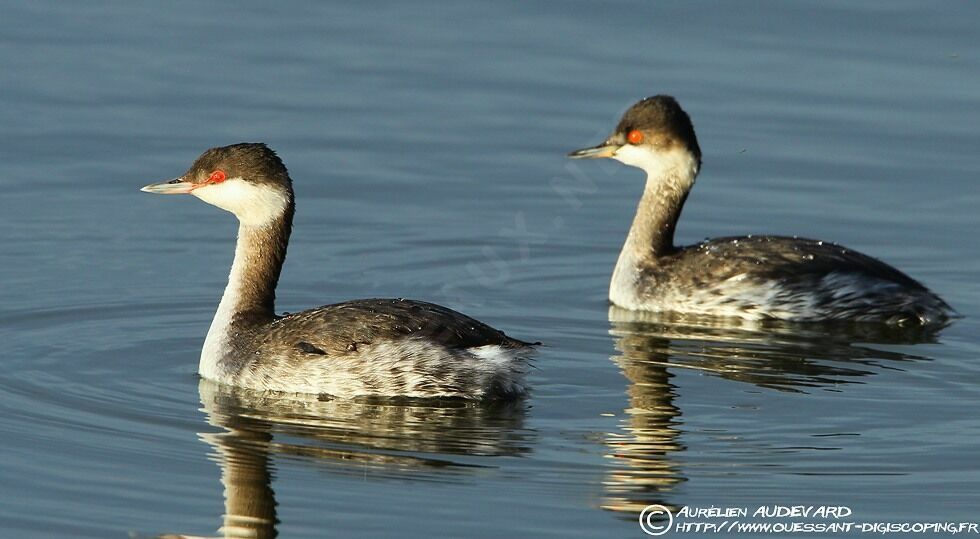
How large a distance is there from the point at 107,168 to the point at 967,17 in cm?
837

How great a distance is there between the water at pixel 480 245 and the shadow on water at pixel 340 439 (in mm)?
24

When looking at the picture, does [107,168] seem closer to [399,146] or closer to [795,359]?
[399,146]

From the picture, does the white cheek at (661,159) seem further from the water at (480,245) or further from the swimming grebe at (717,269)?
the water at (480,245)

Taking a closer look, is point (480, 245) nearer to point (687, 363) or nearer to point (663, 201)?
A: point (663, 201)

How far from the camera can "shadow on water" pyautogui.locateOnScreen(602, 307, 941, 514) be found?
340 inches

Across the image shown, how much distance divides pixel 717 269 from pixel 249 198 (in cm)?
348

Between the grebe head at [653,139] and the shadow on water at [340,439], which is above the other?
the grebe head at [653,139]

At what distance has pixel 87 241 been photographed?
43.4ft

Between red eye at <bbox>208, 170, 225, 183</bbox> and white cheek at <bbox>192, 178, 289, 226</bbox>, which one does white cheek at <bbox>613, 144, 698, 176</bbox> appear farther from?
red eye at <bbox>208, 170, 225, 183</bbox>

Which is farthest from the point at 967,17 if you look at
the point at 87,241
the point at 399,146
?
the point at 87,241

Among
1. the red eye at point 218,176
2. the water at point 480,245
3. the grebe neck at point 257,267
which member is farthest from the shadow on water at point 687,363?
the red eye at point 218,176

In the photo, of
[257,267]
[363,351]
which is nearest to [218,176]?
[257,267]

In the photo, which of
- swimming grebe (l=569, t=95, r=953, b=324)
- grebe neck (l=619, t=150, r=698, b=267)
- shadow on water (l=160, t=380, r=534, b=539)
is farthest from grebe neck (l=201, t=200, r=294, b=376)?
grebe neck (l=619, t=150, r=698, b=267)

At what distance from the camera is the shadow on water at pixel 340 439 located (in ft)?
27.3
